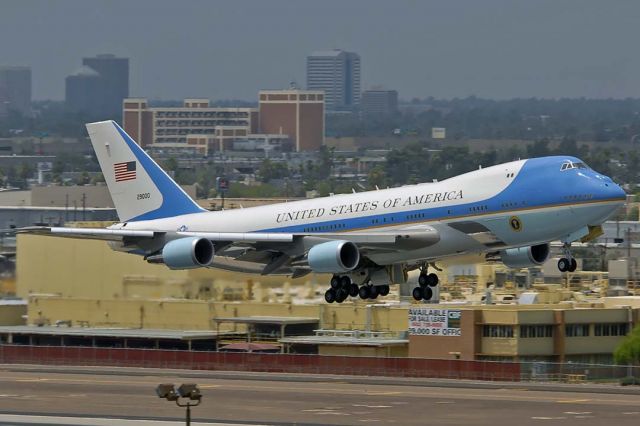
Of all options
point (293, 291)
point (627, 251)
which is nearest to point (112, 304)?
point (293, 291)

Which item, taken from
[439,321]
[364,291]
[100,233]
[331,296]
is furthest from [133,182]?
[439,321]

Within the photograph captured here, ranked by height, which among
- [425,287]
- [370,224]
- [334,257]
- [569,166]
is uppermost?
[569,166]

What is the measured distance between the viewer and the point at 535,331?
3949 inches

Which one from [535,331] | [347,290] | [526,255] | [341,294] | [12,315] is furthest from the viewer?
[12,315]

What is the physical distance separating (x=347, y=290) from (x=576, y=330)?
1039 inches

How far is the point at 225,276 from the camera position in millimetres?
93688

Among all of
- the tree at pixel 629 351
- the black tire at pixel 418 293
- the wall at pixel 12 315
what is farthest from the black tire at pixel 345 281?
the wall at pixel 12 315

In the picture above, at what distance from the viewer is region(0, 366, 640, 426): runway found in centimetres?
7162

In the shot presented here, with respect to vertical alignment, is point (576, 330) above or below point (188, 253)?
below

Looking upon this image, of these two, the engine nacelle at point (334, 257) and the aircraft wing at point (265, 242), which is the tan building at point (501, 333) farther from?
the engine nacelle at point (334, 257)

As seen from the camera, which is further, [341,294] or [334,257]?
[341,294]

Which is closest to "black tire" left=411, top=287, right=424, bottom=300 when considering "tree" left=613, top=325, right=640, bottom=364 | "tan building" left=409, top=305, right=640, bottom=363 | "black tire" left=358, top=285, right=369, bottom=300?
"black tire" left=358, top=285, right=369, bottom=300

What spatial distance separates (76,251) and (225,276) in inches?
458

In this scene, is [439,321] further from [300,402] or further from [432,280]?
[300,402]
